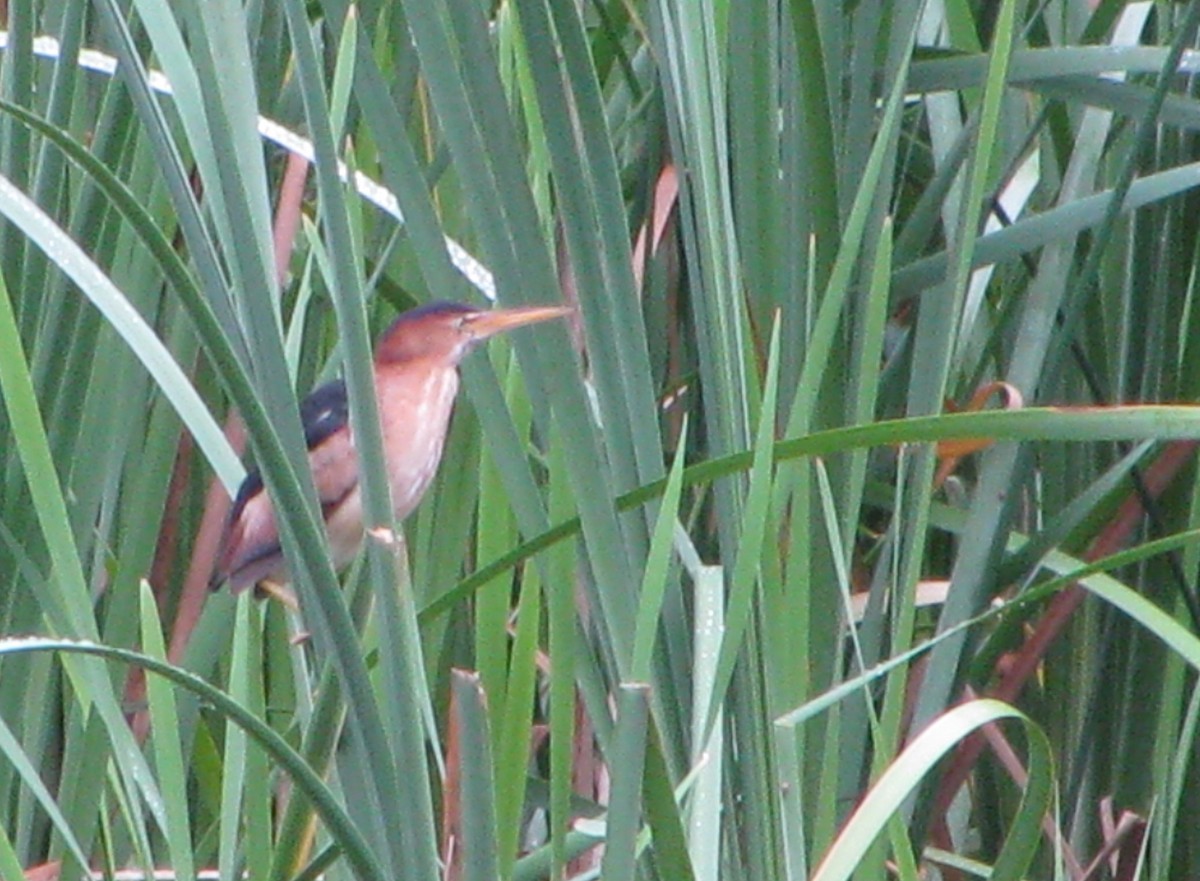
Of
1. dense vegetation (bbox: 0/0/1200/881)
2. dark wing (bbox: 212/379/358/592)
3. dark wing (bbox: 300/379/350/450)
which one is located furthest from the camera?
dark wing (bbox: 300/379/350/450)

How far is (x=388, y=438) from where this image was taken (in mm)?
1638

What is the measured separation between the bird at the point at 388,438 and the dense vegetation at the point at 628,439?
4cm

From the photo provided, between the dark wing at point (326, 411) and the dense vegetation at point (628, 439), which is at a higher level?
the dense vegetation at point (628, 439)

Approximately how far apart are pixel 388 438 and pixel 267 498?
1.81 ft

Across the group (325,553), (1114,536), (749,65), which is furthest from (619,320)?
(1114,536)

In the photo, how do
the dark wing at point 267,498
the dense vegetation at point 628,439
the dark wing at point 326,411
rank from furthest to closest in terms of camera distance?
the dark wing at point 326,411
the dark wing at point 267,498
the dense vegetation at point 628,439

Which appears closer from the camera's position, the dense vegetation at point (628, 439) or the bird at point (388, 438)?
the dense vegetation at point (628, 439)

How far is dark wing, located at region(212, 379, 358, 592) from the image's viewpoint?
129 cm

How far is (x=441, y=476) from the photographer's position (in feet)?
4.00

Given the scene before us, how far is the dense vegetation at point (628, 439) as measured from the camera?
27.0 inches

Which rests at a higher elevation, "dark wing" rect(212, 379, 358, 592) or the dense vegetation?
the dense vegetation

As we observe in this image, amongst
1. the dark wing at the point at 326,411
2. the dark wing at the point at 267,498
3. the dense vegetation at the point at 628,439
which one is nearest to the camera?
the dense vegetation at the point at 628,439

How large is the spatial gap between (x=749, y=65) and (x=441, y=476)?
1.21 feet

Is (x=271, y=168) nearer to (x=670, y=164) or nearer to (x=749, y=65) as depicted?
(x=670, y=164)
